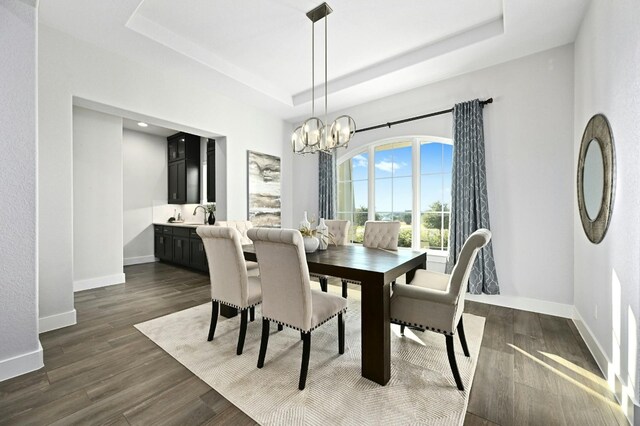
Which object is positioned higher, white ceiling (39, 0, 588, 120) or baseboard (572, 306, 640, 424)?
white ceiling (39, 0, 588, 120)

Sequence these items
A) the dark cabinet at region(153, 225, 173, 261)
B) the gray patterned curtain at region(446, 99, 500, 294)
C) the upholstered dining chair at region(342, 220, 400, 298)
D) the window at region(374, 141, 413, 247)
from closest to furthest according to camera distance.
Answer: the upholstered dining chair at region(342, 220, 400, 298), the gray patterned curtain at region(446, 99, 500, 294), the window at region(374, 141, 413, 247), the dark cabinet at region(153, 225, 173, 261)

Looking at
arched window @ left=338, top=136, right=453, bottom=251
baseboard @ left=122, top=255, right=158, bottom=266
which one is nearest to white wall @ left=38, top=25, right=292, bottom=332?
arched window @ left=338, top=136, right=453, bottom=251

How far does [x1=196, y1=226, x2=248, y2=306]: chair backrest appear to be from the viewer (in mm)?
2135

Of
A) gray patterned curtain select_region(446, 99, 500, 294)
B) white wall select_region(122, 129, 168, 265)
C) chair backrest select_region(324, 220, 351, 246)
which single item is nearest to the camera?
gray patterned curtain select_region(446, 99, 500, 294)

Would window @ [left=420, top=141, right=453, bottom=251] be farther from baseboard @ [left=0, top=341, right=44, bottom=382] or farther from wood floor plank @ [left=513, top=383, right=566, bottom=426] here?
baseboard @ [left=0, top=341, right=44, bottom=382]

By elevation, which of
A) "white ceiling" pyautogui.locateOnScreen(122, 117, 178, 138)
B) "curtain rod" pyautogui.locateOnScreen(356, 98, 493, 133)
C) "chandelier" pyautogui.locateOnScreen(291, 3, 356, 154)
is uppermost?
"white ceiling" pyautogui.locateOnScreen(122, 117, 178, 138)

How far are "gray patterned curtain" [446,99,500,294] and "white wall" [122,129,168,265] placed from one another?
19.4ft

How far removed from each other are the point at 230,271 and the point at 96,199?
11.0 feet

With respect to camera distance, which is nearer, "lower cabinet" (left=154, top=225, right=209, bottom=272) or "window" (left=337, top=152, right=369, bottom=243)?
"window" (left=337, top=152, right=369, bottom=243)

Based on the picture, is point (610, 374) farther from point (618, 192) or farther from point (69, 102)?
point (69, 102)

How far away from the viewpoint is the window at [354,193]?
15.5 feet

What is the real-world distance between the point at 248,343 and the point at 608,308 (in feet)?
8.88

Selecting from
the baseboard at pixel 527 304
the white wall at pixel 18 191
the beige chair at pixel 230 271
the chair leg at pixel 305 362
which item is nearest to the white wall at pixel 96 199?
the white wall at pixel 18 191

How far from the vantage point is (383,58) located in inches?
140
